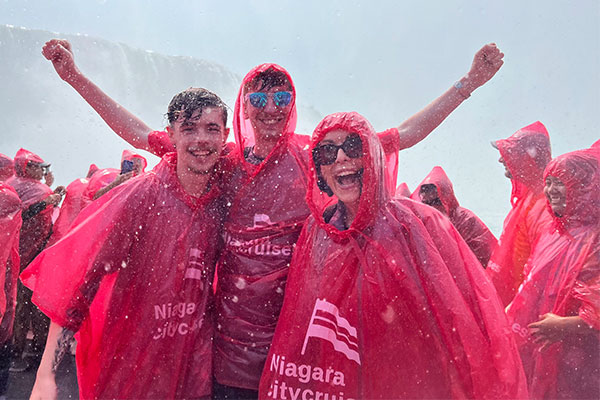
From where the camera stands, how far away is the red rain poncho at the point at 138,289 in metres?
1.58

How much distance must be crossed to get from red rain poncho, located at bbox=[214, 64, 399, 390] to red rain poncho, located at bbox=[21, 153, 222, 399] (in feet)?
0.25

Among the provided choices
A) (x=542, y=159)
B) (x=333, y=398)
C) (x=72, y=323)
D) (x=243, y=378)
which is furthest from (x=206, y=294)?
(x=542, y=159)

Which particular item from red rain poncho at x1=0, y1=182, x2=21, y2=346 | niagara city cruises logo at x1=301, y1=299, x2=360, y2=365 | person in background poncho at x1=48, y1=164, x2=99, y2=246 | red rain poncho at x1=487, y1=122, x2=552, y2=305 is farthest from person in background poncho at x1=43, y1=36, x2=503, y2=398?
person in background poncho at x1=48, y1=164, x2=99, y2=246

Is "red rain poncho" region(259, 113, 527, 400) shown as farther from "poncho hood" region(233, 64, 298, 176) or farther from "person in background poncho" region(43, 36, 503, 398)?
"poncho hood" region(233, 64, 298, 176)

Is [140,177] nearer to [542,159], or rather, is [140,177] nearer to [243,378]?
[243,378]

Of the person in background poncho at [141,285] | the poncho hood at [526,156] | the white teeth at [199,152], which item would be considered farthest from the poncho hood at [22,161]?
the poncho hood at [526,156]

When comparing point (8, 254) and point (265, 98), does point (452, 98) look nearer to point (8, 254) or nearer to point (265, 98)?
point (265, 98)

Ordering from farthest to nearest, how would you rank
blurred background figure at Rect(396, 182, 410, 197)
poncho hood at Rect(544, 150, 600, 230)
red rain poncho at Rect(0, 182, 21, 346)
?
1. blurred background figure at Rect(396, 182, 410, 197)
2. red rain poncho at Rect(0, 182, 21, 346)
3. poncho hood at Rect(544, 150, 600, 230)

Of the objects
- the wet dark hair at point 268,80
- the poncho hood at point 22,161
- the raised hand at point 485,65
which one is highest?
the poncho hood at point 22,161

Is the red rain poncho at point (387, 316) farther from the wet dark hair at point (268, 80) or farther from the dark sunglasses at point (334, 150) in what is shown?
the wet dark hair at point (268, 80)

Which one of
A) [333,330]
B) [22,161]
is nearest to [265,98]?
[333,330]

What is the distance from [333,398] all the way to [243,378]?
16.5 inches

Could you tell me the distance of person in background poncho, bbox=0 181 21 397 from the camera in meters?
3.20

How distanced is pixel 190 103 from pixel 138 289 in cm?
76
